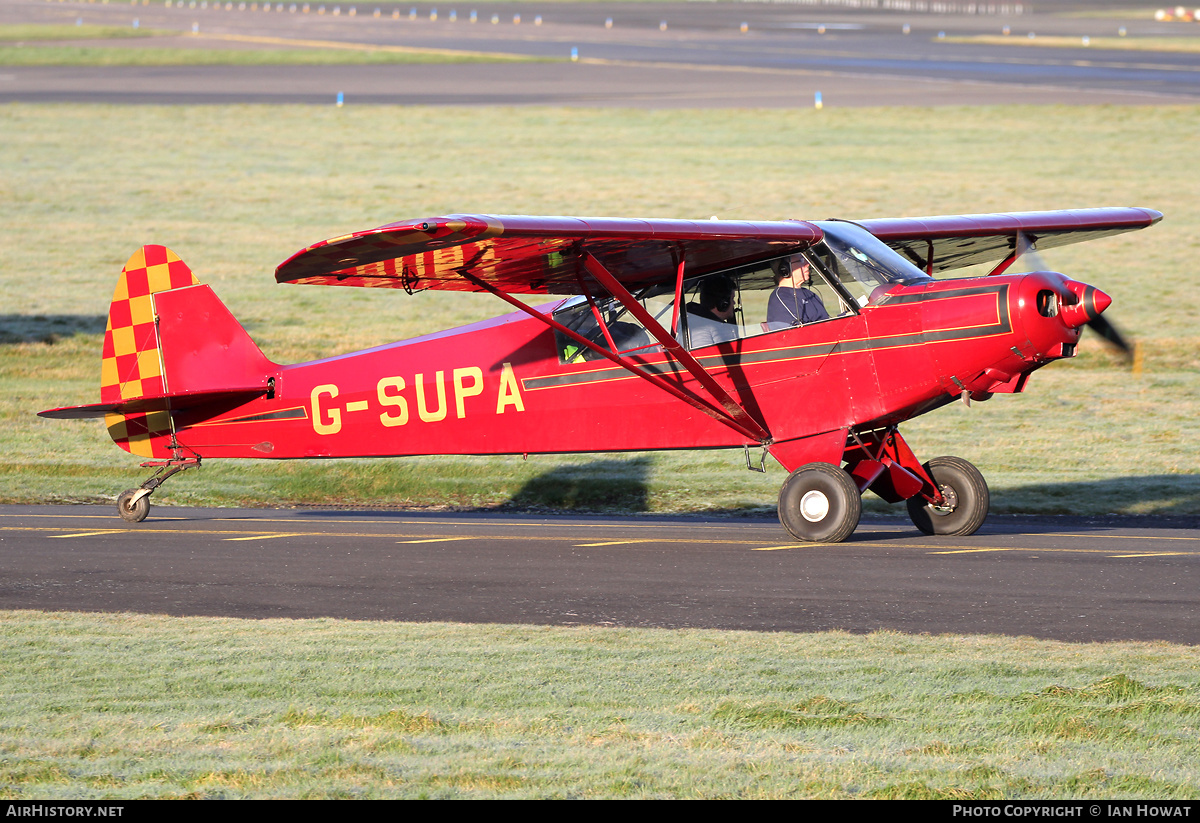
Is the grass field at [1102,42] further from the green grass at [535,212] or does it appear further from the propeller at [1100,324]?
the propeller at [1100,324]

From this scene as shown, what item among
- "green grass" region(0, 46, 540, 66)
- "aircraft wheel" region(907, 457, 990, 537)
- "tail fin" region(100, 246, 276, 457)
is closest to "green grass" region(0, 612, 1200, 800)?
"aircraft wheel" region(907, 457, 990, 537)

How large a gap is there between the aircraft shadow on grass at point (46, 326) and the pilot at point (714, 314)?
15.4m

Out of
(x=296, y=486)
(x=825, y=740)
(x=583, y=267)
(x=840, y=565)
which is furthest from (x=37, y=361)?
(x=825, y=740)

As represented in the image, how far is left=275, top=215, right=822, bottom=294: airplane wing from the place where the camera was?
1061cm

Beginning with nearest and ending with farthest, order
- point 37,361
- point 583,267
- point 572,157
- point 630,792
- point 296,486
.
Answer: point 630,792 → point 583,267 → point 296,486 → point 37,361 → point 572,157

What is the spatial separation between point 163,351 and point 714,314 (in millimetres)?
5856

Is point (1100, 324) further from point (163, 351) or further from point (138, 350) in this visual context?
point (138, 350)

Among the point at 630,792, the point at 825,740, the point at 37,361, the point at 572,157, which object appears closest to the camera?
the point at 630,792

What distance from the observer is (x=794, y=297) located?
494 inches

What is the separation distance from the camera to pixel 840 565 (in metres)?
11.7

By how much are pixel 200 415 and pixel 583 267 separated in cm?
482

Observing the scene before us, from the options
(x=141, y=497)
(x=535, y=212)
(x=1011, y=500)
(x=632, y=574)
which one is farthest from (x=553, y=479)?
(x=535, y=212)

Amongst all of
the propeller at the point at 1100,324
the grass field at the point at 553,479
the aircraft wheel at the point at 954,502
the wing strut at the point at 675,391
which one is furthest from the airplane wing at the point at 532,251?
the grass field at the point at 553,479

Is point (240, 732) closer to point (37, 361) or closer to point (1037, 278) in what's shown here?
point (1037, 278)
